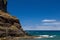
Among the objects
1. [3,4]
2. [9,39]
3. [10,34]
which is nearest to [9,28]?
[10,34]

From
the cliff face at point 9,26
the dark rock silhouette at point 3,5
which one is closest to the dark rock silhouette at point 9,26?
the cliff face at point 9,26

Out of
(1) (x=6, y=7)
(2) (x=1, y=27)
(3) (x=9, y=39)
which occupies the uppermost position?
(1) (x=6, y=7)

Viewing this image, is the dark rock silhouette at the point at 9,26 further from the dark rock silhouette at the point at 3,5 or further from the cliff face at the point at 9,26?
the dark rock silhouette at the point at 3,5

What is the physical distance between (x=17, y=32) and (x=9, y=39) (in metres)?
8.37

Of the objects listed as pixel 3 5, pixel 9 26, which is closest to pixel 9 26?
pixel 9 26

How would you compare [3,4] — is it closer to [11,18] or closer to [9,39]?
[11,18]

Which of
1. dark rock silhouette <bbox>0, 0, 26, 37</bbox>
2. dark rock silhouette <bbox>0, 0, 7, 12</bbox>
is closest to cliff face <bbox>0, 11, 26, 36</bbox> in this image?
dark rock silhouette <bbox>0, 0, 26, 37</bbox>

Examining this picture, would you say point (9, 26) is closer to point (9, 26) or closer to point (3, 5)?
point (9, 26)

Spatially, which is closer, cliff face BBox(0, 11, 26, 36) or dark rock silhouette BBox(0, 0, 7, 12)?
cliff face BBox(0, 11, 26, 36)

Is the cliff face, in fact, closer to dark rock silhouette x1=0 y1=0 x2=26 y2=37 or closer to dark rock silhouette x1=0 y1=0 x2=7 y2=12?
dark rock silhouette x1=0 y1=0 x2=26 y2=37

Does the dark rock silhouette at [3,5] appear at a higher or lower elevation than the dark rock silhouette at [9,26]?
higher

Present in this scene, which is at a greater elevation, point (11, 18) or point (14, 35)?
point (11, 18)

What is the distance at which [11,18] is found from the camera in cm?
6706

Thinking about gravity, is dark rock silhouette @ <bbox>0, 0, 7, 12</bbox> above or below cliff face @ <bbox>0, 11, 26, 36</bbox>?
above
